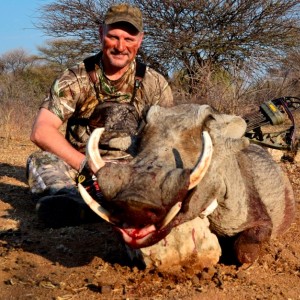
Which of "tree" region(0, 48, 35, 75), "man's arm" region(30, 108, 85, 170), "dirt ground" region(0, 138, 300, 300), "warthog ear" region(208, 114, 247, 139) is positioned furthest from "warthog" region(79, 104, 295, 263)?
"tree" region(0, 48, 35, 75)

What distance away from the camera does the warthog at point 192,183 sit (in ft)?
7.84

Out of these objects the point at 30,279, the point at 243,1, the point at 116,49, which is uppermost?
the point at 243,1

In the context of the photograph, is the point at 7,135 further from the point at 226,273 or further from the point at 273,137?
the point at 226,273

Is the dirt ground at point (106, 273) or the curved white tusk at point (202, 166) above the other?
the curved white tusk at point (202, 166)

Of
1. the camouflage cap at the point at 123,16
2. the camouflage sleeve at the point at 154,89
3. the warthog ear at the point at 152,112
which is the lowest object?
the warthog ear at the point at 152,112

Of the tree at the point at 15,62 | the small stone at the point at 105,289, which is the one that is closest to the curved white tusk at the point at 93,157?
the small stone at the point at 105,289

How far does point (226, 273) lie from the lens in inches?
117

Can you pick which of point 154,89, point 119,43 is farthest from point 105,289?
point 154,89

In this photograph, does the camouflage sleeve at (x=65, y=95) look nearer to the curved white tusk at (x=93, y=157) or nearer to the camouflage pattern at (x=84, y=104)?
the camouflage pattern at (x=84, y=104)

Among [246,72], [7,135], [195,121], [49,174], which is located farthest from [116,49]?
[246,72]

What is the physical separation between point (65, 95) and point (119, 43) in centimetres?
63

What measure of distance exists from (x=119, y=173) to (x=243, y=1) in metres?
14.6

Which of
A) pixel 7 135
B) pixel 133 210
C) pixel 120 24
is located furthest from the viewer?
pixel 7 135

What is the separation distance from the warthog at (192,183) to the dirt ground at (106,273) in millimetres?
179
